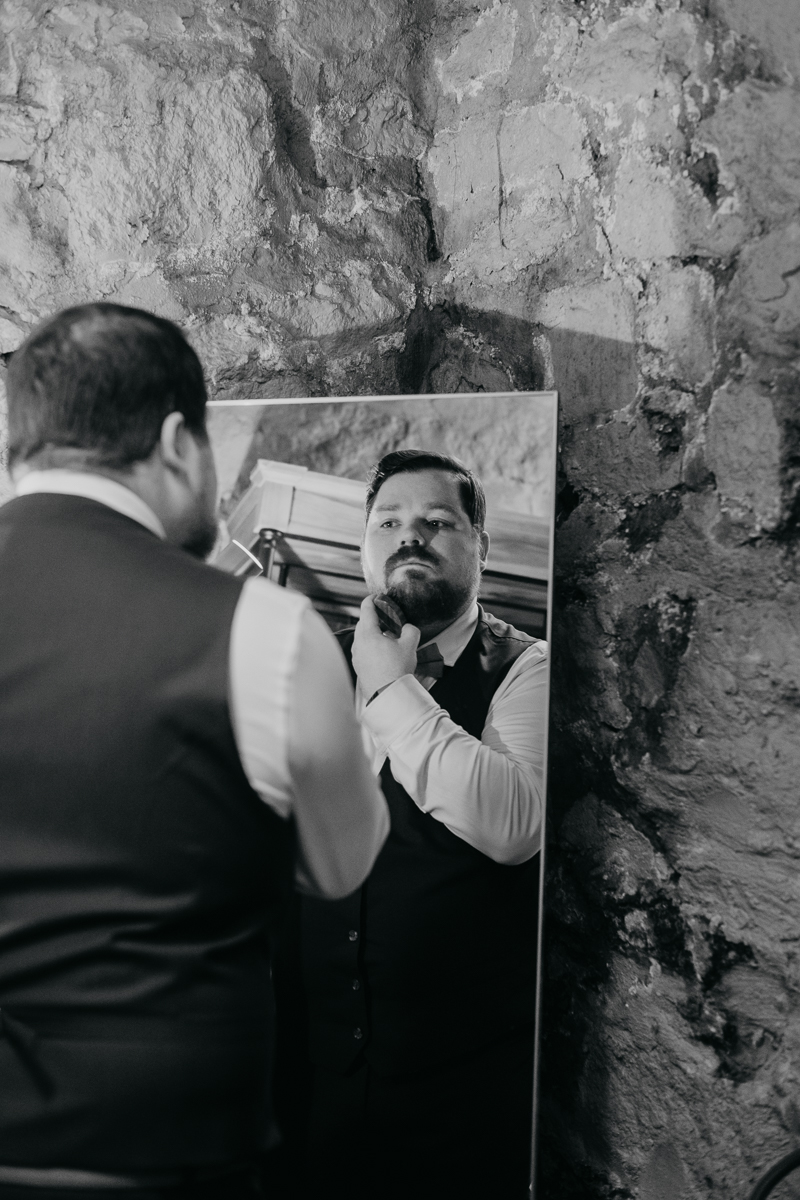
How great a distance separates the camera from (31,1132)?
959mm

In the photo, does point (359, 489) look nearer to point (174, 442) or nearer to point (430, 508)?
point (430, 508)

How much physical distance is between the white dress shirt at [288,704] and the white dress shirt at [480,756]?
285 mm

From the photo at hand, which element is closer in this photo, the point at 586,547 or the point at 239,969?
the point at 239,969

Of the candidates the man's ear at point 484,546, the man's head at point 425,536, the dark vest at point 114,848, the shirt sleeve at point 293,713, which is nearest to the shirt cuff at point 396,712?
the man's head at point 425,536

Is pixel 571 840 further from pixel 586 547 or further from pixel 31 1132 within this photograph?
pixel 31 1132

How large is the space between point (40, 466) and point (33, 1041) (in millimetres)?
619

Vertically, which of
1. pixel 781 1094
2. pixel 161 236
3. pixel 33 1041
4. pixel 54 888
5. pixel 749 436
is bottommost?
pixel 781 1094

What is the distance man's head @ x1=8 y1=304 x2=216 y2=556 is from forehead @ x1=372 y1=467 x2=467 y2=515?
0.40 m

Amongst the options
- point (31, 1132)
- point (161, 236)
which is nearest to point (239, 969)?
point (31, 1132)

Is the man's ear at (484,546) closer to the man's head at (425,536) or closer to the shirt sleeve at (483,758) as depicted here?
the man's head at (425,536)

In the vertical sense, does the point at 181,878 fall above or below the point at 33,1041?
above

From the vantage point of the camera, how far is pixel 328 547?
1.48 meters

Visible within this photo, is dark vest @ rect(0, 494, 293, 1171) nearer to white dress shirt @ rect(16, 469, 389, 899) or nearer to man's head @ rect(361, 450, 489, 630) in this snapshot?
white dress shirt @ rect(16, 469, 389, 899)

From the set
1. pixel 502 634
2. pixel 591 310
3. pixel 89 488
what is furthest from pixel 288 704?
pixel 591 310
